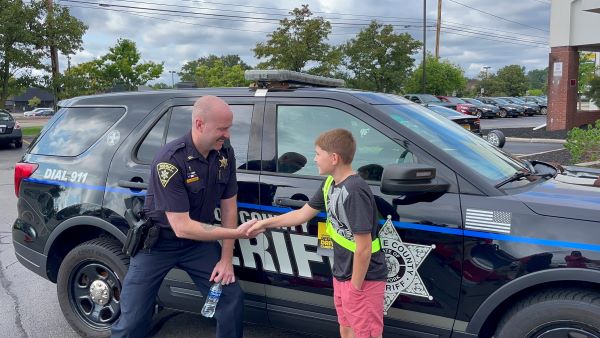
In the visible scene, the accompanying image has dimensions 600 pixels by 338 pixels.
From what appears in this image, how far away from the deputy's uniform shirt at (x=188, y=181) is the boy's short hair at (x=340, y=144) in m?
0.69

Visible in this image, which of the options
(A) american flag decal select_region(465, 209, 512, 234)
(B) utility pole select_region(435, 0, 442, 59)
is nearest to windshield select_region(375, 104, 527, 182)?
(A) american flag decal select_region(465, 209, 512, 234)

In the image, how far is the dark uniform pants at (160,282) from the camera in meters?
2.97

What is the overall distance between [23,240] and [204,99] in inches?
90.2

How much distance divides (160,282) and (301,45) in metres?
26.3

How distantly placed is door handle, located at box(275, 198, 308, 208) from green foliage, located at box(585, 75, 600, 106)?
2599 cm

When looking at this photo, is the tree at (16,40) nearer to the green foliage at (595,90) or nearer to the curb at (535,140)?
the curb at (535,140)

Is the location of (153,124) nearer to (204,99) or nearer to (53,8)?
(204,99)

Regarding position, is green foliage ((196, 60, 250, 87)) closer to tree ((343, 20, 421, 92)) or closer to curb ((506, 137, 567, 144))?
tree ((343, 20, 421, 92))

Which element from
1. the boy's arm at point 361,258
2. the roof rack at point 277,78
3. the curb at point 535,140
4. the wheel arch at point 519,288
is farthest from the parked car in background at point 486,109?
the boy's arm at point 361,258

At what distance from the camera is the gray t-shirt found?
2547 mm

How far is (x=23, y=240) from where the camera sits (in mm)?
4109

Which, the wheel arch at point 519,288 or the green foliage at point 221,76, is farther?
the green foliage at point 221,76

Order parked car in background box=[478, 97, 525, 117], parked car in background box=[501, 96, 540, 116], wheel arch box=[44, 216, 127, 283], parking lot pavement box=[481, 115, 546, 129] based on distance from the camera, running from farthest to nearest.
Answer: parked car in background box=[501, 96, 540, 116]
parked car in background box=[478, 97, 525, 117]
parking lot pavement box=[481, 115, 546, 129]
wheel arch box=[44, 216, 127, 283]

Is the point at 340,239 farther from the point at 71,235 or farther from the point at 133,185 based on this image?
the point at 71,235
